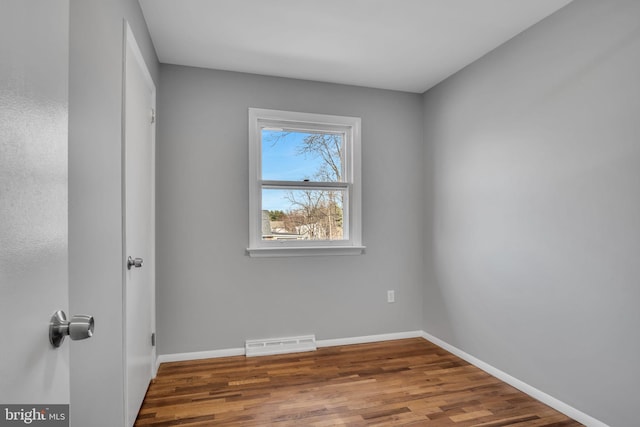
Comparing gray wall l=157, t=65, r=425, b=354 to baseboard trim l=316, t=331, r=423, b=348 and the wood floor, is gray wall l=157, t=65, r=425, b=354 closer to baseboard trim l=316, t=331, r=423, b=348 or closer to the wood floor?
baseboard trim l=316, t=331, r=423, b=348

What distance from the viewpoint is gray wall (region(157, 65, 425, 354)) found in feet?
9.70

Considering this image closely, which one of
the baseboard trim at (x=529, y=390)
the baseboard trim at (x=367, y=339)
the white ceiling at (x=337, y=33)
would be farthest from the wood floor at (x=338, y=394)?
the white ceiling at (x=337, y=33)

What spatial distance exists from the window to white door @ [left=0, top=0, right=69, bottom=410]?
2.41 meters

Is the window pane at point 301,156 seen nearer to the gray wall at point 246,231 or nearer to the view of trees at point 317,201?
the view of trees at point 317,201

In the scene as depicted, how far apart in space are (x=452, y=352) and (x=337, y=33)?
2.76 metres

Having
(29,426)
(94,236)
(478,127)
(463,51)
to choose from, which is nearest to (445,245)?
(478,127)

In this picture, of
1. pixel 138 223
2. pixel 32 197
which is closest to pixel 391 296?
pixel 138 223

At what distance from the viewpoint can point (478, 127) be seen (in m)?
2.89

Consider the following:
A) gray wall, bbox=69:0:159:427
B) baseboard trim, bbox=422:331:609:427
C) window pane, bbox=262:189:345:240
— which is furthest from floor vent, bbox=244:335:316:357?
gray wall, bbox=69:0:159:427

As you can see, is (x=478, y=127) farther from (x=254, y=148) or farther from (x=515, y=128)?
(x=254, y=148)

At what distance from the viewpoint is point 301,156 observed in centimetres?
337

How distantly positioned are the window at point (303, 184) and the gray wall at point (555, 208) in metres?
0.94

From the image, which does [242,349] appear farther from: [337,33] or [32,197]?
[32,197]

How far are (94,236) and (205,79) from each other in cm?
207
